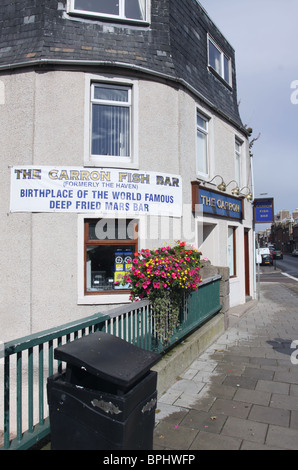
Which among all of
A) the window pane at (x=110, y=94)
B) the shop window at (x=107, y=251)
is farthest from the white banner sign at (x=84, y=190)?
the window pane at (x=110, y=94)

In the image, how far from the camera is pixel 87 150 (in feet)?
22.8

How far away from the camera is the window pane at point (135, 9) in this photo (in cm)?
775

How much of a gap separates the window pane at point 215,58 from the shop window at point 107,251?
6355mm

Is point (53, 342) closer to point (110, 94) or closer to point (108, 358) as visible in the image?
point (108, 358)

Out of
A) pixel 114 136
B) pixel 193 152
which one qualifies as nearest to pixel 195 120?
pixel 193 152

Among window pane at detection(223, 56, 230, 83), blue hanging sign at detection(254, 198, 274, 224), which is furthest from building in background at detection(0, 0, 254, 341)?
blue hanging sign at detection(254, 198, 274, 224)

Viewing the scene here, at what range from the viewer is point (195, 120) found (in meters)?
8.56

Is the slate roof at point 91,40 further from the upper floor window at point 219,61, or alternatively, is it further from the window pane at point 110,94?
the upper floor window at point 219,61

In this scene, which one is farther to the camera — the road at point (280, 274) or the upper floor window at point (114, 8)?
the road at point (280, 274)

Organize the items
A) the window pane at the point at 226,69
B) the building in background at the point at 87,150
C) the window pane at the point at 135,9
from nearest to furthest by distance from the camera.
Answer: the building in background at the point at 87,150 < the window pane at the point at 135,9 < the window pane at the point at 226,69

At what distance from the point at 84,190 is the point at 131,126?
72.6 inches

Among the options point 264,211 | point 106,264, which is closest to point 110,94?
point 106,264

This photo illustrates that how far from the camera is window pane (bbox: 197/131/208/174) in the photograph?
29.9 ft
